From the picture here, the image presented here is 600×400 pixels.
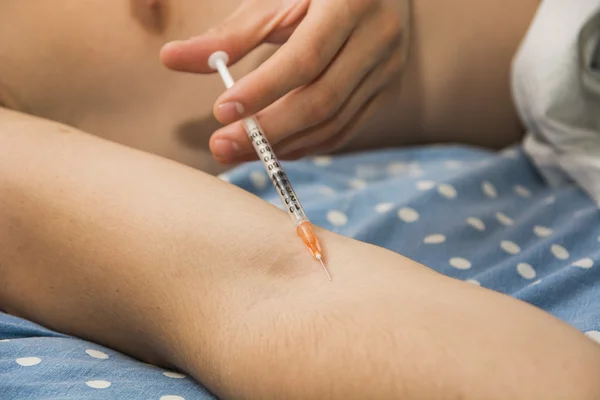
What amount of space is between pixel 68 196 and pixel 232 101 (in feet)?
0.69

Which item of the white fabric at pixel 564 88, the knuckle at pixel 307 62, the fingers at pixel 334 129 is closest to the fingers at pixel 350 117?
the fingers at pixel 334 129

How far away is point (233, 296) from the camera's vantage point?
625mm

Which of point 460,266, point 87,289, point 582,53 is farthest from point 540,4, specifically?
point 87,289

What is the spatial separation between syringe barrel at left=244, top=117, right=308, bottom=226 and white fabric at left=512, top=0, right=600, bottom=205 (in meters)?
0.53

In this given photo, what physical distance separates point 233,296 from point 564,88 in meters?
0.70

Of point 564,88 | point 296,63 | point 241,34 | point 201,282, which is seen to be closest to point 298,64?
point 296,63

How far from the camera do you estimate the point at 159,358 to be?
2.33 ft

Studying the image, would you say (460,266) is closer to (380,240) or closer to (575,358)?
(380,240)

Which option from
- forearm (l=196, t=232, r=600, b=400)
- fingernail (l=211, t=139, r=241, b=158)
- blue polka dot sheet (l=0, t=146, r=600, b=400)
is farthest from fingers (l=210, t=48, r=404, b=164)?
forearm (l=196, t=232, r=600, b=400)

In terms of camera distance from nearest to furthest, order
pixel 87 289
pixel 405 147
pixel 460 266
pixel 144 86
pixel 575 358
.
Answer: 1. pixel 575 358
2. pixel 87 289
3. pixel 460 266
4. pixel 144 86
5. pixel 405 147

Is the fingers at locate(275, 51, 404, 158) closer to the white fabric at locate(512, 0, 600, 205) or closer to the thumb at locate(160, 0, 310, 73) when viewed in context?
the thumb at locate(160, 0, 310, 73)

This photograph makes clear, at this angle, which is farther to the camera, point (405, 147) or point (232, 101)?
point (405, 147)

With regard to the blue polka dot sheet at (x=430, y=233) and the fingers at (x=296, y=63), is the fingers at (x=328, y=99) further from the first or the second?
the blue polka dot sheet at (x=430, y=233)

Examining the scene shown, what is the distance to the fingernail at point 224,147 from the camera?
787 mm
